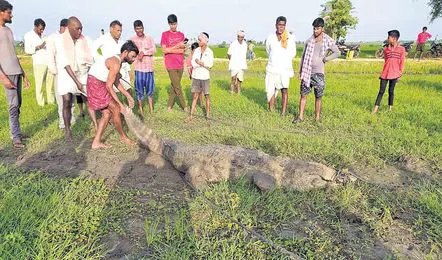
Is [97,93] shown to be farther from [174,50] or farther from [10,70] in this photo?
[174,50]

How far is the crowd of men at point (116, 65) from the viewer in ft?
14.3

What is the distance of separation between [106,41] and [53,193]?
320cm

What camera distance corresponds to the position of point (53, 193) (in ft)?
9.89

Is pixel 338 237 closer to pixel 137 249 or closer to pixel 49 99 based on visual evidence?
pixel 137 249

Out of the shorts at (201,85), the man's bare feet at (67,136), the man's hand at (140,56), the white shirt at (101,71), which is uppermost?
the man's hand at (140,56)

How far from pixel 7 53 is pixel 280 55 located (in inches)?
177

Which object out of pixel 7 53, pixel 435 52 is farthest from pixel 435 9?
pixel 7 53

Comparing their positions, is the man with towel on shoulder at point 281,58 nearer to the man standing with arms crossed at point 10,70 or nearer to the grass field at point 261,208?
Result: the grass field at point 261,208

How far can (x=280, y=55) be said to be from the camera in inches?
243

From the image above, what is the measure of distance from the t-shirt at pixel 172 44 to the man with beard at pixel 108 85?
1.92 m

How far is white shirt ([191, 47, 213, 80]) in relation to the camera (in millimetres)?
5926

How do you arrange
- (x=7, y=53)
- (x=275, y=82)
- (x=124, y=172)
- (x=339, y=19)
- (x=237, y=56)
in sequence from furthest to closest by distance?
(x=339, y=19)
(x=237, y=56)
(x=275, y=82)
(x=7, y=53)
(x=124, y=172)

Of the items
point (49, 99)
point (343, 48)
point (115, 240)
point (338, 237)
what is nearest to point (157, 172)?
point (115, 240)

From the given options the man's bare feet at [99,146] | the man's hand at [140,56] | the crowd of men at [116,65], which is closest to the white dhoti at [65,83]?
the crowd of men at [116,65]
